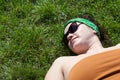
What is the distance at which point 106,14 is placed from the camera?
522 centimetres

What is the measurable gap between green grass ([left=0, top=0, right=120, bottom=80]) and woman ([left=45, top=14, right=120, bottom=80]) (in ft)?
1.14

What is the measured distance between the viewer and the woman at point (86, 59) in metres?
3.87

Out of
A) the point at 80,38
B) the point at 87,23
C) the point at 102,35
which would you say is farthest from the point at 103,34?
the point at 80,38

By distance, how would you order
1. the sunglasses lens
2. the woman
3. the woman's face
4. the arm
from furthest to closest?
the sunglasses lens → the woman's face → the arm → the woman

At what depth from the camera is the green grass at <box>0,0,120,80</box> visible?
15.4 ft

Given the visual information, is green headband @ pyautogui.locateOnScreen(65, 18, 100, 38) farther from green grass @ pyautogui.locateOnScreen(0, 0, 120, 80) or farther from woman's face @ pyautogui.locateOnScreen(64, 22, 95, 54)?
green grass @ pyautogui.locateOnScreen(0, 0, 120, 80)

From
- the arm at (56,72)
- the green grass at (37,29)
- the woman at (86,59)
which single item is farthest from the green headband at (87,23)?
the arm at (56,72)

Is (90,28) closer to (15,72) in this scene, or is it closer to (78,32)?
(78,32)

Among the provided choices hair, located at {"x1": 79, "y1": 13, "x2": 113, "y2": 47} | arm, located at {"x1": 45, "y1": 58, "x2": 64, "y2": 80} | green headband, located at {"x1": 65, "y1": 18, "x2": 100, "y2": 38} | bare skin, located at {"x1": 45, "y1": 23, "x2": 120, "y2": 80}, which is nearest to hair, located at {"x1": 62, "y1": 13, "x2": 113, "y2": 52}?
hair, located at {"x1": 79, "y1": 13, "x2": 113, "y2": 47}

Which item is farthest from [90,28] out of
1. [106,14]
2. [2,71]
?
[2,71]

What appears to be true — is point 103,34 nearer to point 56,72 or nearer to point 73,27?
point 73,27

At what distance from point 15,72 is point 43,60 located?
44cm

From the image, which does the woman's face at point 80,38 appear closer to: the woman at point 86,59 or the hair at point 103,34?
the woman at point 86,59

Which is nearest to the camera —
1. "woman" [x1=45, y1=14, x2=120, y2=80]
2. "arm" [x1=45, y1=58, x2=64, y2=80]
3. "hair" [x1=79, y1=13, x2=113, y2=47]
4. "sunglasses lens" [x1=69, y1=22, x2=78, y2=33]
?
"woman" [x1=45, y1=14, x2=120, y2=80]
